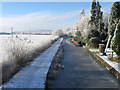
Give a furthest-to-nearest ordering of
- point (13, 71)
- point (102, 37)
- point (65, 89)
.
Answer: point (102, 37) < point (13, 71) < point (65, 89)

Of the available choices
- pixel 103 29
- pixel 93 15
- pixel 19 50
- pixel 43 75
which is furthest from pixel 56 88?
pixel 93 15

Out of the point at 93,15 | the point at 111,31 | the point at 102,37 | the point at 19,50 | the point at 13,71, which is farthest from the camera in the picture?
the point at 93,15

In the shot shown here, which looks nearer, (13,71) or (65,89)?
(65,89)

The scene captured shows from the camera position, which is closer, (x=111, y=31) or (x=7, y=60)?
(x=7, y=60)

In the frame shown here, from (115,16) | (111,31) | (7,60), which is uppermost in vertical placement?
(115,16)

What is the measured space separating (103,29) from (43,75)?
19.6m

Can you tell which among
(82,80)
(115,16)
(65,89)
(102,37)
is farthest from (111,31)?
(65,89)

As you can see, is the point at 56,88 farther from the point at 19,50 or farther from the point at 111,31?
the point at 111,31

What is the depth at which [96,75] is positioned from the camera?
9.55 meters

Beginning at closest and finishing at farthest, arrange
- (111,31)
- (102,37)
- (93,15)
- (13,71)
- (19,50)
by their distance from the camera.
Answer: (13,71) < (19,50) < (111,31) < (102,37) < (93,15)

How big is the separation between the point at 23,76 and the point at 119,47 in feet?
21.3

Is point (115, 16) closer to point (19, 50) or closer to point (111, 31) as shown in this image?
point (111, 31)

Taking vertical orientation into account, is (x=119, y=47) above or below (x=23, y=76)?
above

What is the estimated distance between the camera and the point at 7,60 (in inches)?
375
